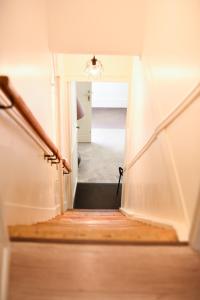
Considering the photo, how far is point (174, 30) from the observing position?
1.79 meters

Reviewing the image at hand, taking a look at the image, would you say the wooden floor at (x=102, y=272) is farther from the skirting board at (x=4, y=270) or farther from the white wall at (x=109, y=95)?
the white wall at (x=109, y=95)

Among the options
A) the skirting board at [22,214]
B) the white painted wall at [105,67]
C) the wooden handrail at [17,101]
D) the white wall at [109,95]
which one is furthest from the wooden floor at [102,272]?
the white wall at [109,95]

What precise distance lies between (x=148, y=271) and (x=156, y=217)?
0.95 meters

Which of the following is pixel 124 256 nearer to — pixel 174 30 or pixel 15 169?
pixel 15 169

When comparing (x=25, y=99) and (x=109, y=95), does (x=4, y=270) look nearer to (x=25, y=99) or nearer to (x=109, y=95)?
(x=25, y=99)

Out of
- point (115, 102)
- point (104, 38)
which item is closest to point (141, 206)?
point (104, 38)

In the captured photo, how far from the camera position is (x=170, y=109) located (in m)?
1.83

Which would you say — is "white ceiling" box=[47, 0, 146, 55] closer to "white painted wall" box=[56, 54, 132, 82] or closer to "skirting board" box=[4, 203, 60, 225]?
"white painted wall" box=[56, 54, 132, 82]

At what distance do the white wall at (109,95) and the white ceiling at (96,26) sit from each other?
6.81 m

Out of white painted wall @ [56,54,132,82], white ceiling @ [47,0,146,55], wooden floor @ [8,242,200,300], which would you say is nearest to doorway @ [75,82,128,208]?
white painted wall @ [56,54,132,82]

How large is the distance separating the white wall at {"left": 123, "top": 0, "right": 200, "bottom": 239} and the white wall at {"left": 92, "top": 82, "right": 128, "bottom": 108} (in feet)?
22.8

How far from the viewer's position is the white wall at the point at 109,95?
976cm

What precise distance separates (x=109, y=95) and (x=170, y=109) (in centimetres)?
827

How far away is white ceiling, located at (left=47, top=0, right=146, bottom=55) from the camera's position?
2.64 m
